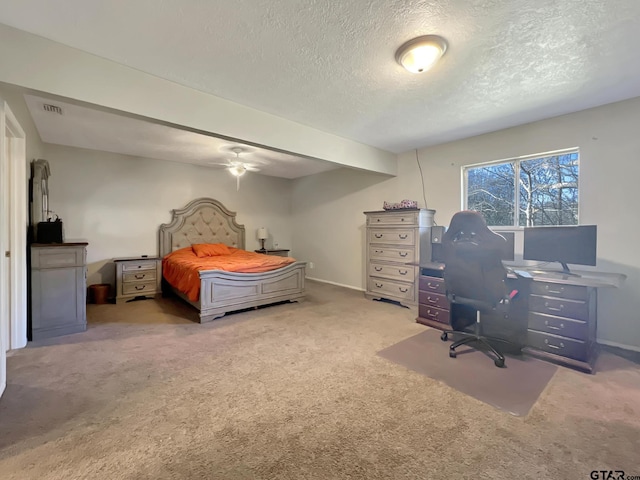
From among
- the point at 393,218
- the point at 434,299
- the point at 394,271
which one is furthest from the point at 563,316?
the point at 393,218

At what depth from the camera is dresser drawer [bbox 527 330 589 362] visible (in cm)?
229

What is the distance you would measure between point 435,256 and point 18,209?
4902 millimetres

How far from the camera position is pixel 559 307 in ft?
7.98

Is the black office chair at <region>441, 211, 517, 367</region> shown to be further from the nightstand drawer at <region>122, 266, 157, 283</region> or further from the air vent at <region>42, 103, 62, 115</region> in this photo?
the nightstand drawer at <region>122, 266, 157, 283</region>

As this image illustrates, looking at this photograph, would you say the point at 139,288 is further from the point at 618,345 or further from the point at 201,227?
the point at 618,345

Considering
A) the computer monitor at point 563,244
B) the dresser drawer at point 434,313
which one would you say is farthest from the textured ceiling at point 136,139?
the computer monitor at point 563,244

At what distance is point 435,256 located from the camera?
404cm

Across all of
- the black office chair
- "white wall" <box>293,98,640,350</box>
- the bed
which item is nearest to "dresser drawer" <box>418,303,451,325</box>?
the black office chair

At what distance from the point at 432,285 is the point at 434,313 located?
34 cm

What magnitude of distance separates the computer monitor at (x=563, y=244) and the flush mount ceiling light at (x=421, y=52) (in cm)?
212

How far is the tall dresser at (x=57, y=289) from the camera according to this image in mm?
2855

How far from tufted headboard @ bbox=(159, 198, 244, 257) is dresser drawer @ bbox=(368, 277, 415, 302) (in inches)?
122

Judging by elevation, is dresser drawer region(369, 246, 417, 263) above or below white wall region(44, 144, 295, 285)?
below

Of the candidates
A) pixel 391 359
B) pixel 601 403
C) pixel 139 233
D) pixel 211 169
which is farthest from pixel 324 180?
pixel 601 403
